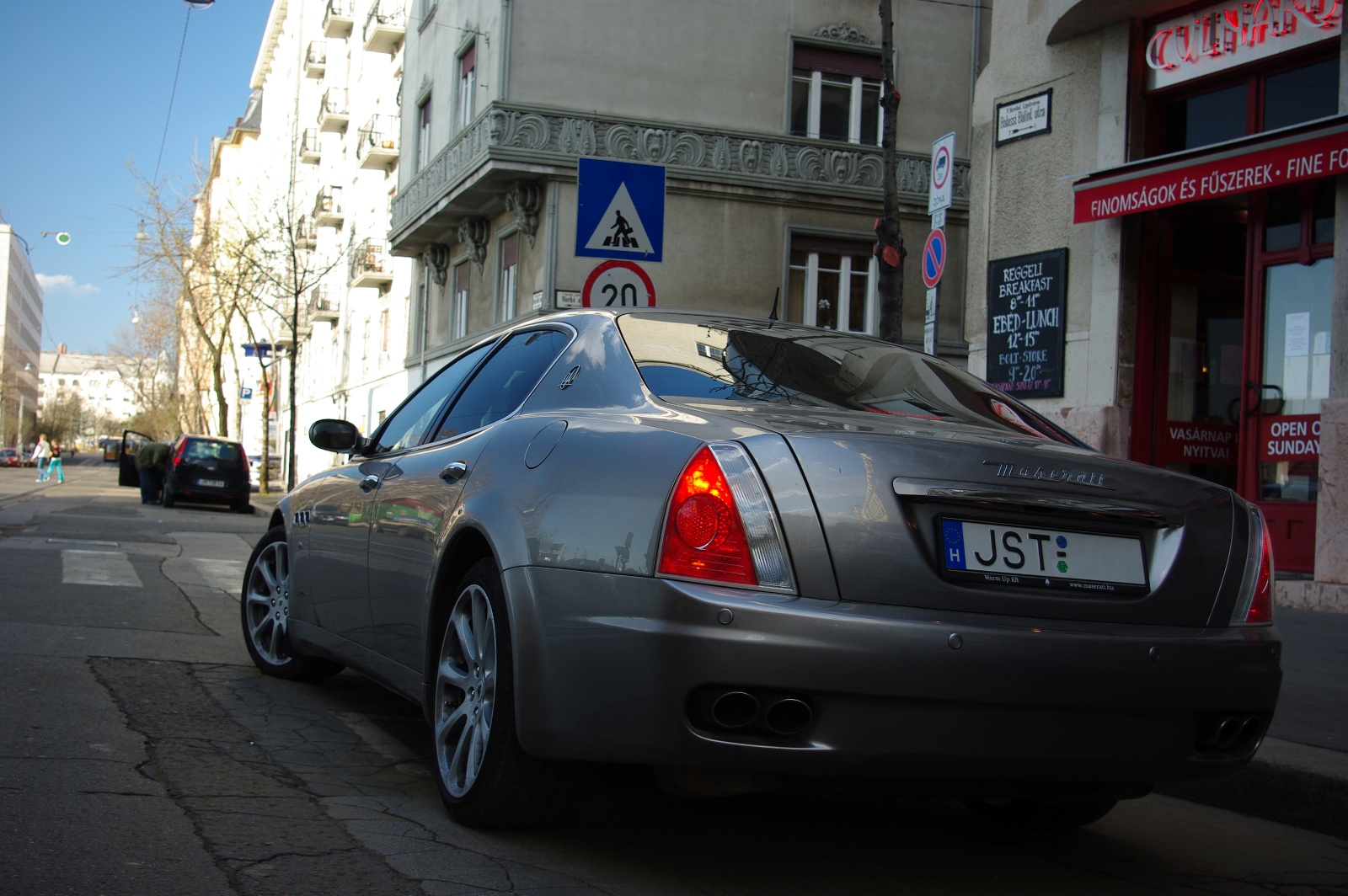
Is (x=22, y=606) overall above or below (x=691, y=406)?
below

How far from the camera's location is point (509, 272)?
26625 mm

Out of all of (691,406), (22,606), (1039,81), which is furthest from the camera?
(1039,81)

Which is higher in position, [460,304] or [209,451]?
[460,304]

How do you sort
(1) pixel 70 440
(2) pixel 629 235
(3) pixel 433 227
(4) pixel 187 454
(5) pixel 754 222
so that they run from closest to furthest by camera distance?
(2) pixel 629 235 → (5) pixel 754 222 → (4) pixel 187 454 → (3) pixel 433 227 → (1) pixel 70 440

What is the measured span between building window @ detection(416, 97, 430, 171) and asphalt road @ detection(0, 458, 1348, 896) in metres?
26.5

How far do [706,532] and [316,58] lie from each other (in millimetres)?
56922

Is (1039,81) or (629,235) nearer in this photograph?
(629,235)

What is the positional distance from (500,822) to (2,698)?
249 cm

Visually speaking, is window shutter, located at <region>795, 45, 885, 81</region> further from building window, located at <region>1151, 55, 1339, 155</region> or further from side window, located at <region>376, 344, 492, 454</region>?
side window, located at <region>376, 344, 492, 454</region>

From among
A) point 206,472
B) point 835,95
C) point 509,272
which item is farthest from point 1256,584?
point 206,472

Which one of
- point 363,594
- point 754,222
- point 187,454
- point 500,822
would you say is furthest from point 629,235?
point 187,454

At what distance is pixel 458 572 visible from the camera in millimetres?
3855

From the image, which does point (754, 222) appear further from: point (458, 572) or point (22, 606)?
point (458, 572)

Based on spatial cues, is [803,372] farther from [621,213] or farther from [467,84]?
[467,84]
